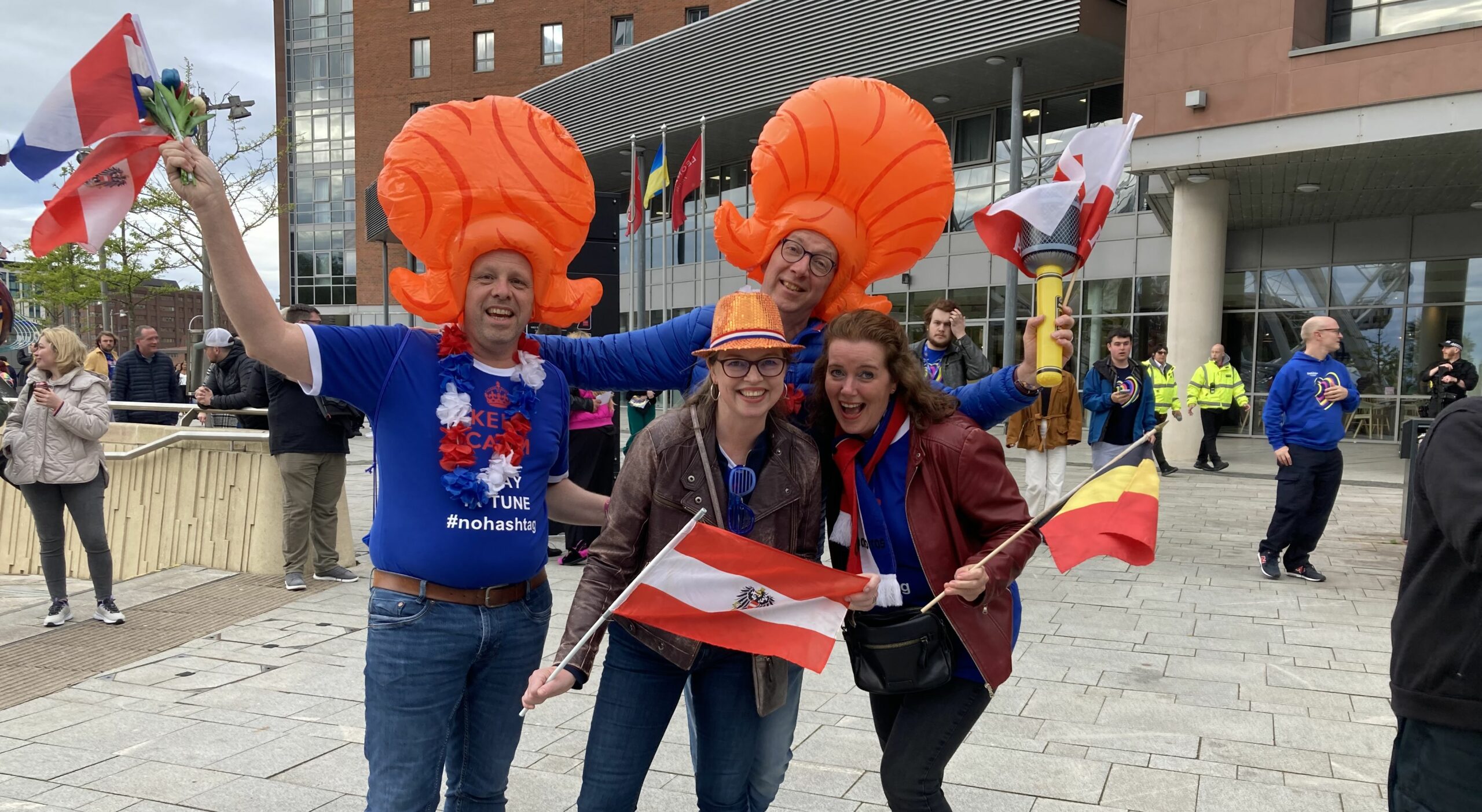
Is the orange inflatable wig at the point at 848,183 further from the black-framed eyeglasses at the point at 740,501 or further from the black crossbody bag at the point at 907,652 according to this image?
the black crossbody bag at the point at 907,652

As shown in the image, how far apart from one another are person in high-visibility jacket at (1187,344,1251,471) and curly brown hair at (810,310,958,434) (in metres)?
13.1

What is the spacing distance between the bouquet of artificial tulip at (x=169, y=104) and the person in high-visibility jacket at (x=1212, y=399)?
14.4 metres

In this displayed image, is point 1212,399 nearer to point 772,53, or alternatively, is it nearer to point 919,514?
point 772,53

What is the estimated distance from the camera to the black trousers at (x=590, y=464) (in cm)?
749

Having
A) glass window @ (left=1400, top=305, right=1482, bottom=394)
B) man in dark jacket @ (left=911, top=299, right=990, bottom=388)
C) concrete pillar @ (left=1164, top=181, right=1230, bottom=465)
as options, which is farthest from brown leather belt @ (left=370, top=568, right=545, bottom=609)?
glass window @ (left=1400, top=305, right=1482, bottom=394)

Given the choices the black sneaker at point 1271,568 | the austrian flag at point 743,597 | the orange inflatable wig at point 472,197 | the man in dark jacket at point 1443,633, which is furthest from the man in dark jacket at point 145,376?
the man in dark jacket at point 1443,633

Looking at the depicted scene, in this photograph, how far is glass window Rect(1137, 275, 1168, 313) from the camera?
1842cm

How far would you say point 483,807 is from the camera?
2492mm

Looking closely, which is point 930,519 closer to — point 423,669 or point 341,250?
point 423,669

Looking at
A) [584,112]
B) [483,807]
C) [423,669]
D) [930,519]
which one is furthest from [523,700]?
[584,112]

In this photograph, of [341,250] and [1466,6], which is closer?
[1466,6]

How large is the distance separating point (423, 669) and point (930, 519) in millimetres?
1304

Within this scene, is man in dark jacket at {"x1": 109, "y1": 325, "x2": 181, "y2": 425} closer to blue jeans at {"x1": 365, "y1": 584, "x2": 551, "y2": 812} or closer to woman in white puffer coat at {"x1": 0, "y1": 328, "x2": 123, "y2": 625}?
woman in white puffer coat at {"x1": 0, "y1": 328, "x2": 123, "y2": 625}

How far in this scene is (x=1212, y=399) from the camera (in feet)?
46.3
